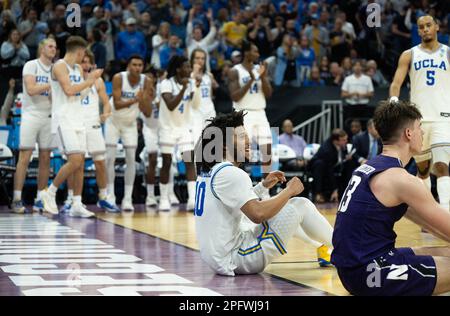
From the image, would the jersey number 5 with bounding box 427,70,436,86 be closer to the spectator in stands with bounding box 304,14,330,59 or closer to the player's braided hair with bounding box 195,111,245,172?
the player's braided hair with bounding box 195,111,245,172

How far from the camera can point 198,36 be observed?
15875 millimetres

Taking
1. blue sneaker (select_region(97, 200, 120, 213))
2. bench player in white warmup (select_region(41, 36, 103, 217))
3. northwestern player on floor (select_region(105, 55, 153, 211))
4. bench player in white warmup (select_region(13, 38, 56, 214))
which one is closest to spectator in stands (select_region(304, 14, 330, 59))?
northwestern player on floor (select_region(105, 55, 153, 211))

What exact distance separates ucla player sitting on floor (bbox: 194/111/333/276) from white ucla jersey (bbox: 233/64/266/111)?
19.4 feet

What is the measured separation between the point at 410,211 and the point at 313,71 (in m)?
11.8

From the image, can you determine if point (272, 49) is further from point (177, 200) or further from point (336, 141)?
point (177, 200)

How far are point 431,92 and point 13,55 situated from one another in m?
7.91

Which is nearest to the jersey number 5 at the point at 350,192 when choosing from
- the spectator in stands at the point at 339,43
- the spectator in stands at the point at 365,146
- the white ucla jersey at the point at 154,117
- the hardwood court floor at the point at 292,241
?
the hardwood court floor at the point at 292,241

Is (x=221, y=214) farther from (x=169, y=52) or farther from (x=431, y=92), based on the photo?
(x=169, y=52)

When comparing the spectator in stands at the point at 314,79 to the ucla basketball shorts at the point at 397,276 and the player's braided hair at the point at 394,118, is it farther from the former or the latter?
the ucla basketball shorts at the point at 397,276

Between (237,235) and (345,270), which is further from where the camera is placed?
(237,235)

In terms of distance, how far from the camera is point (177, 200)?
1323 centimetres

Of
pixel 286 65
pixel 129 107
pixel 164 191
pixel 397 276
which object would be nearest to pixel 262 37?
pixel 286 65

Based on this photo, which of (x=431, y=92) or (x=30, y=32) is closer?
(x=431, y=92)
